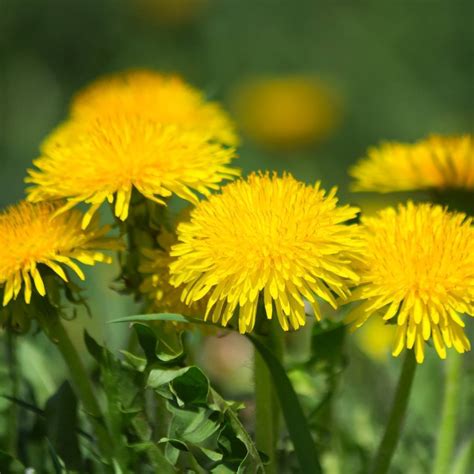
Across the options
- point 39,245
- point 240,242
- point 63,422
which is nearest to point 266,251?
point 240,242

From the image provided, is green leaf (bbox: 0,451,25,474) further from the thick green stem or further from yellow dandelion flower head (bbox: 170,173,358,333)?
yellow dandelion flower head (bbox: 170,173,358,333)

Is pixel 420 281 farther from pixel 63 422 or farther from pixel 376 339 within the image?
pixel 376 339

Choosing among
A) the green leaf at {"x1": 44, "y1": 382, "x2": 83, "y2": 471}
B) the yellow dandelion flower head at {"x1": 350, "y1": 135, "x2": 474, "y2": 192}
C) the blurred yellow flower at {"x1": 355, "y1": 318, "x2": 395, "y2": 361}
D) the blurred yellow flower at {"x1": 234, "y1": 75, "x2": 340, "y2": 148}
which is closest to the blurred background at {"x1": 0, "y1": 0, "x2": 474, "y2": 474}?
the blurred yellow flower at {"x1": 234, "y1": 75, "x2": 340, "y2": 148}

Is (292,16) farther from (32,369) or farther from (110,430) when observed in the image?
(110,430)

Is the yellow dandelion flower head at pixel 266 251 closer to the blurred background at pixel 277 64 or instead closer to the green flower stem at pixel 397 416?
the green flower stem at pixel 397 416

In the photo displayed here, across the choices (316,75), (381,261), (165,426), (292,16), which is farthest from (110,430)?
(292,16)

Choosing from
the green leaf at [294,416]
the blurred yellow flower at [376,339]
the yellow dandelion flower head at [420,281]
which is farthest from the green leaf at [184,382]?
the blurred yellow flower at [376,339]
